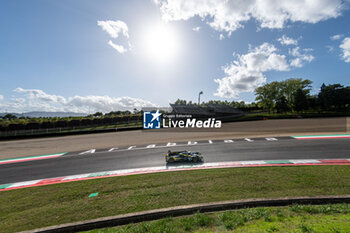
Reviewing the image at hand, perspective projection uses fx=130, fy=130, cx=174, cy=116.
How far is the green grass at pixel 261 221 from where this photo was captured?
3.49 meters

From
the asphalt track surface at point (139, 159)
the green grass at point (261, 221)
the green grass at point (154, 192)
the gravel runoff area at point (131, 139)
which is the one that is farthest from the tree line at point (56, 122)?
the green grass at point (261, 221)

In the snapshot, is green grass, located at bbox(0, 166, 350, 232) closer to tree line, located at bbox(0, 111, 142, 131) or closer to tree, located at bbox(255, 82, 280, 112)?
tree line, located at bbox(0, 111, 142, 131)

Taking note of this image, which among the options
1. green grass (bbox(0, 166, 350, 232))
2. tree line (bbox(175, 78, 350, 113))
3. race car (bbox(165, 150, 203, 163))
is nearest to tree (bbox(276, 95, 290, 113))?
tree line (bbox(175, 78, 350, 113))

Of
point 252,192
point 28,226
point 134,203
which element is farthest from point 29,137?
point 252,192

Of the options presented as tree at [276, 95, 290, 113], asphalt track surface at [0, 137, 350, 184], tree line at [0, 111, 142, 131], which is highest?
tree at [276, 95, 290, 113]

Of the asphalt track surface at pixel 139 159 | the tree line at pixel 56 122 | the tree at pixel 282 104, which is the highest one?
the tree at pixel 282 104

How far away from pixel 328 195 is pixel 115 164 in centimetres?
1211

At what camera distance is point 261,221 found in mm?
3902

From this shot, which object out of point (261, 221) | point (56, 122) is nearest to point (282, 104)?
point (261, 221)
